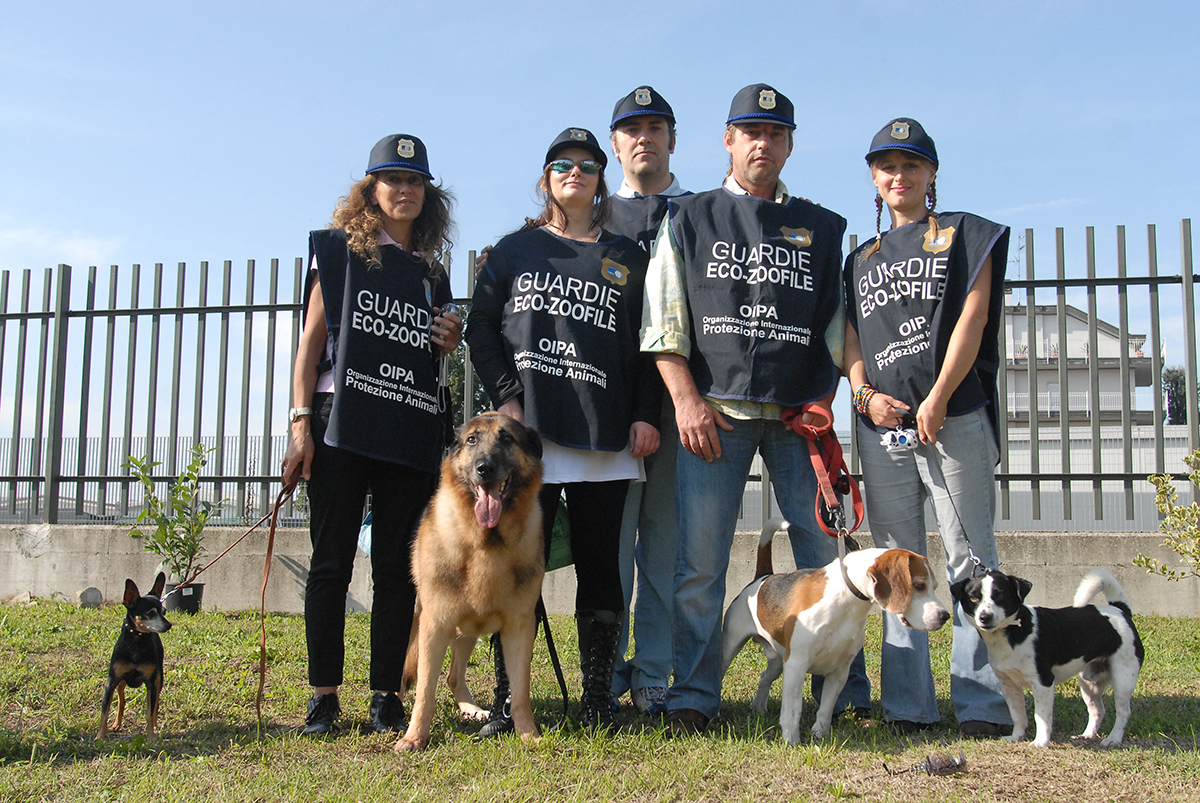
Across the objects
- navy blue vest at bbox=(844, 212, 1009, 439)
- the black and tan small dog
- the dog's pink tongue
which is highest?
navy blue vest at bbox=(844, 212, 1009, 439)

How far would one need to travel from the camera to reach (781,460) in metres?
3.82

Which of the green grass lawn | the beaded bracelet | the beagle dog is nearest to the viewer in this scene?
the green grass lawn

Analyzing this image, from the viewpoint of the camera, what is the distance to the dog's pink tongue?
343 cm

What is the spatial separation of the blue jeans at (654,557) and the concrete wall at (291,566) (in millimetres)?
2977

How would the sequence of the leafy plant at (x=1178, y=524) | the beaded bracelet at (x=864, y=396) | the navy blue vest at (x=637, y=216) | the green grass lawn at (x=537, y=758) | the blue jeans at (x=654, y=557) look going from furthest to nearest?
the leafy plant at (x=1178, y=524), the navy blue vest at (x=637, y=216), the blue jeans at (x=654, y=557), the beaded bracelet at (x=864, y=396), the green grass lawn at (x=537, y=758)

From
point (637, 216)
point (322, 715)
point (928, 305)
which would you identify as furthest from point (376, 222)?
point (928, 305)

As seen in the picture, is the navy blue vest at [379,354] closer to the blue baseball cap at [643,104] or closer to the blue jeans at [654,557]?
the blue jeans at [654,557]

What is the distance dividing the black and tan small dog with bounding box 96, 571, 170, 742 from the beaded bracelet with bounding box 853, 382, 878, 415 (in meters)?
3.16

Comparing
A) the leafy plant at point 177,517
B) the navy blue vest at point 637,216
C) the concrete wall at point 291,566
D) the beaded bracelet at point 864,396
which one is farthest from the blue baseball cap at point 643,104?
the leafy plant at point 177,517

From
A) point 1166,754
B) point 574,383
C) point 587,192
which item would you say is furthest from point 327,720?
point 1166,754

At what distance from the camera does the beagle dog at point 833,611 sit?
10.9 feet

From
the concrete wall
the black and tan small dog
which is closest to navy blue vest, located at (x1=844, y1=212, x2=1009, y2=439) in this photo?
the concrete wall

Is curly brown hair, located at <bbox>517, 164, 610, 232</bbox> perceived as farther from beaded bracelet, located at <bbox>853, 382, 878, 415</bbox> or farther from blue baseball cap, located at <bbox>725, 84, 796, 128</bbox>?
beaded bracelet, located at <bbox>853, 382, 878, 415</bbox>

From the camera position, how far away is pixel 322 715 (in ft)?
12.1
